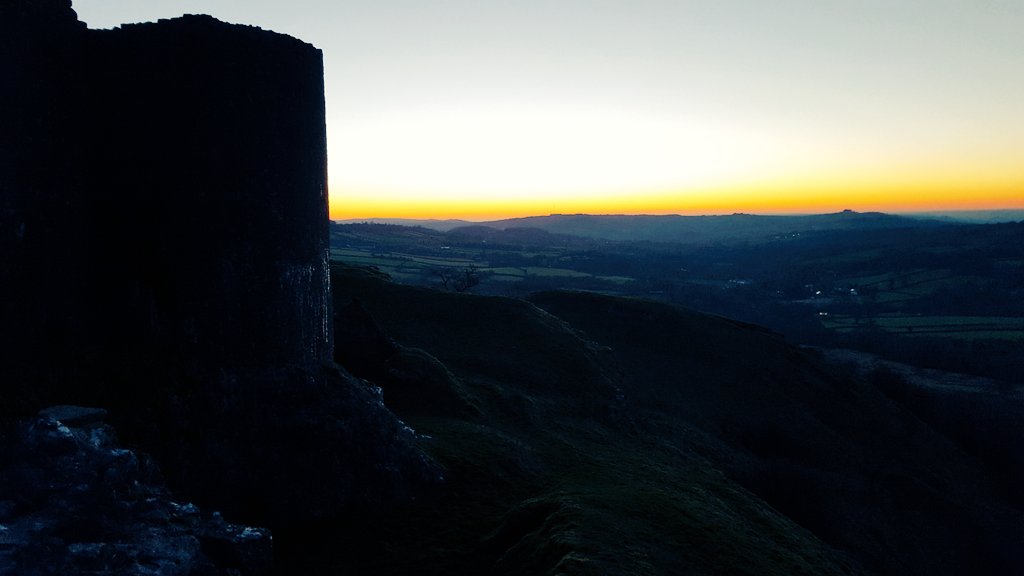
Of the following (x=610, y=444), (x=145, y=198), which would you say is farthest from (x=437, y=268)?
(x=145, y=198)

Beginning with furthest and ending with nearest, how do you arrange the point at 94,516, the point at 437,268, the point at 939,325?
the point at 437,268 → the point at 939,325 → the point at 94,516

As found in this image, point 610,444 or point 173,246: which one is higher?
point 173,246

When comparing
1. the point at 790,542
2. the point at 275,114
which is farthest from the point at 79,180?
the point at 790,542

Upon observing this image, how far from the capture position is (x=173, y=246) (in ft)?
55.4

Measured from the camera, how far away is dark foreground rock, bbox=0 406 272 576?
11922mm

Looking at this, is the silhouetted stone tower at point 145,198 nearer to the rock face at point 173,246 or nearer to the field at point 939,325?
the rock face at point 173,246

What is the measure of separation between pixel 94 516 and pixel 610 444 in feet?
80.5

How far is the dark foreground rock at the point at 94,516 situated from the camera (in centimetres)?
1192

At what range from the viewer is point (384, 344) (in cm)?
2966

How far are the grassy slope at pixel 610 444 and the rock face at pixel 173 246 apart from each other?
3251 mm

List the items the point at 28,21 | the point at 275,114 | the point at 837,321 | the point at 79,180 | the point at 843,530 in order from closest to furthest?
the point at 28,21 → the point at 79,180 → the point at 275,114 → the point at 843,530 → the point at 837,321

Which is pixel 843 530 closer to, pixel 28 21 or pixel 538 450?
pixel 538 450

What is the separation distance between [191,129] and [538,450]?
17.3 m

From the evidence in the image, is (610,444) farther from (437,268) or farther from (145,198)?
(437,268)
